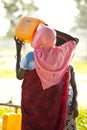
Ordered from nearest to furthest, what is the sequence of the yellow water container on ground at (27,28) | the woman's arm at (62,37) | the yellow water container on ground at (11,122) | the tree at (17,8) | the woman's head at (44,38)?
the woman's head at (44,38)
the yellow water container on ground at (27,28)
the woman's arm at (62,37)
the yellow water container on ground at (11,122)
the tree at (17,8)

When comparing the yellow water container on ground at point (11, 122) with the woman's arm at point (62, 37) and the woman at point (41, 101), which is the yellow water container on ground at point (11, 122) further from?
the woman's arm at point (62, 37)

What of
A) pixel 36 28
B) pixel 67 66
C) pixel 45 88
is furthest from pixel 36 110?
pixel 36 28

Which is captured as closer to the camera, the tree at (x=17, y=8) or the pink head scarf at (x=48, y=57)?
the pink head scarf at (x=48, y=57)

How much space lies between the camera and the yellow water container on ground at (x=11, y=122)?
422 cm

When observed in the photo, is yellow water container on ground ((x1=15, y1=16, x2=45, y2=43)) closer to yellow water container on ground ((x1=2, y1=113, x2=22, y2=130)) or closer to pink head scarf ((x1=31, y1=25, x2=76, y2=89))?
pink head scarf ((x1=31, y1=25, x2=76, y2=89))

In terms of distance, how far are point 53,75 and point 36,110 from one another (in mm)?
318

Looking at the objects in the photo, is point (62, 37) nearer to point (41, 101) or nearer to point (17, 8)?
point (41, 101)

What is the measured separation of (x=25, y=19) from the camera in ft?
11.3

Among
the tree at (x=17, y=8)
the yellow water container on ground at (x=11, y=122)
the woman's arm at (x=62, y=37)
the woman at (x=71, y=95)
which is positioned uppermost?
the tree at (x=17, y=8)

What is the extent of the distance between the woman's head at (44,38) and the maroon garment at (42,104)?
0.23m

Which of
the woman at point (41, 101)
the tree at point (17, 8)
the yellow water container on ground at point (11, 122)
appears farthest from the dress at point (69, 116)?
the tree at point (17, 8)

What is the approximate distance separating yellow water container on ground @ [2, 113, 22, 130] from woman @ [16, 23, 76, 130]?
2.54 feet

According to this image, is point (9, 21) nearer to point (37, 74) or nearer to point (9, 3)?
point (9, 3)

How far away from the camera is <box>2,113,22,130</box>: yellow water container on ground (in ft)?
13.8
